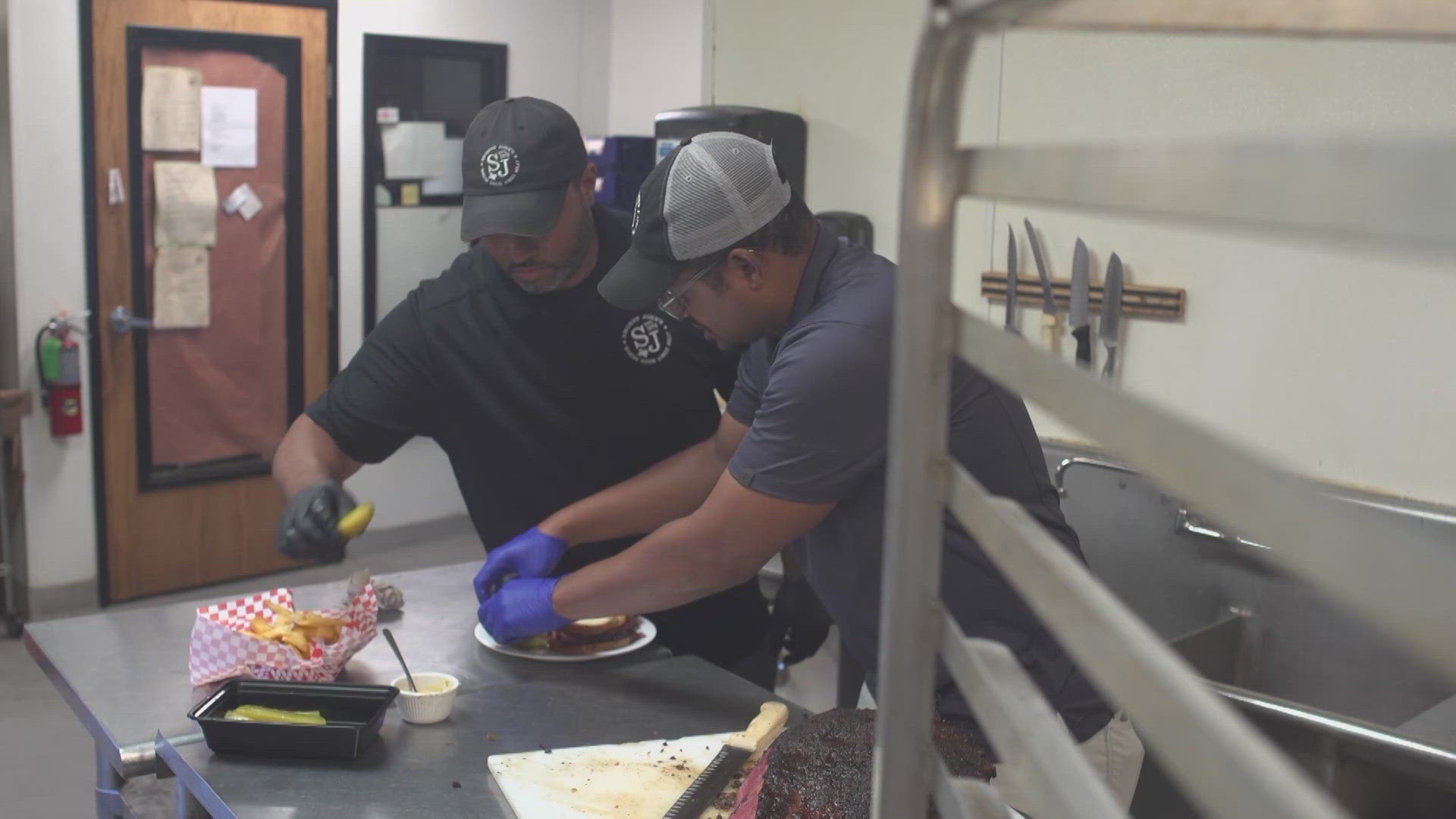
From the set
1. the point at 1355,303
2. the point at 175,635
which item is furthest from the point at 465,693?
the point at 1355,303

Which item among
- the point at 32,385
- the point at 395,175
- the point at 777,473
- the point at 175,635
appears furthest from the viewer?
the point at 395,175

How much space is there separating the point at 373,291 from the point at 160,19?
1.34 meters

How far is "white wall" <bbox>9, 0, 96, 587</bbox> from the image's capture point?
4.34 m

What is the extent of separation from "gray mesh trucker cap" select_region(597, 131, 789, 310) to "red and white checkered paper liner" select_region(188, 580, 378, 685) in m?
0.65

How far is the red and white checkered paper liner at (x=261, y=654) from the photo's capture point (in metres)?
1.83

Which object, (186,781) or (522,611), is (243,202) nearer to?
(522,611)

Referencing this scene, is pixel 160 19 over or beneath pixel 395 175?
over

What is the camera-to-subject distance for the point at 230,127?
4.83m

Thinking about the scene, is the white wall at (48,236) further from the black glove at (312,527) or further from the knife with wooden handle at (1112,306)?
the knife with wooden handle at (1112,306)

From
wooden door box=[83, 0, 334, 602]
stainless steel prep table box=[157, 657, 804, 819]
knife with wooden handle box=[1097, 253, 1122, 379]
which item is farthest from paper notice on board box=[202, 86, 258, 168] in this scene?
stainless steel prep table box=[157, 657, 804, 819]

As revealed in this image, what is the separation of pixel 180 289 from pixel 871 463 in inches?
154

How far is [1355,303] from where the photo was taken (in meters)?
2.46

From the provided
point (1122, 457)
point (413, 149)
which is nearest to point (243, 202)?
point (413, 149)

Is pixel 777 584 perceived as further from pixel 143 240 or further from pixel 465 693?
pixel 143 240
